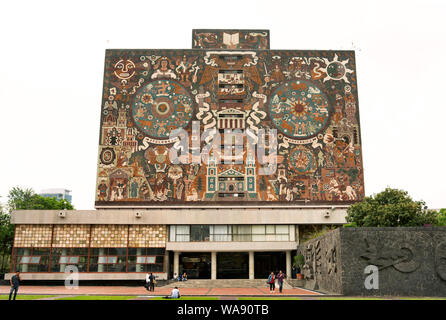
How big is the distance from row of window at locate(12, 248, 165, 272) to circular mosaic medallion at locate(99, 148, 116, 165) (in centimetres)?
980

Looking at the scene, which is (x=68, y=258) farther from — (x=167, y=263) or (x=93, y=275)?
(x=167, y=263)

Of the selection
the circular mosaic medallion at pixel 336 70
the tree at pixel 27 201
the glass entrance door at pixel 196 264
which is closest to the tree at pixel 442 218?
the circular mosaic medallion at pixel 336 70

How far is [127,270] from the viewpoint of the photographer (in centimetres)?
3775

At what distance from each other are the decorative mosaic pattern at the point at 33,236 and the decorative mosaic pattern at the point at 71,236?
70cm

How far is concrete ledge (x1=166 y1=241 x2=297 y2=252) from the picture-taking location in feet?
128

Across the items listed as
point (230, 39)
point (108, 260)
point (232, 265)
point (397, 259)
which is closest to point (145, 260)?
point (108, 260)

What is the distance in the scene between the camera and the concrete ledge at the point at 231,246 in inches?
1542

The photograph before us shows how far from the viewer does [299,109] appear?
45.8m

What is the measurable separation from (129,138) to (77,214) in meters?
9.93

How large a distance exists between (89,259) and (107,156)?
1116 centimetres

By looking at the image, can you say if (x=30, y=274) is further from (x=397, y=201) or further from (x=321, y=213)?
(x=397, y=201)

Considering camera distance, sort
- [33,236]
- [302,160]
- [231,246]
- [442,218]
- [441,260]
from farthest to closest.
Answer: [302,160], [442,218], [231,246], [33,236], [441,260]

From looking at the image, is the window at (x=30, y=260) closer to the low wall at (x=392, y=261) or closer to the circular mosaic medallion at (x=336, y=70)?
the low wall at (x=392, y=261)

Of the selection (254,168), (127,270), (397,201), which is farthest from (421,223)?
(127,270)
